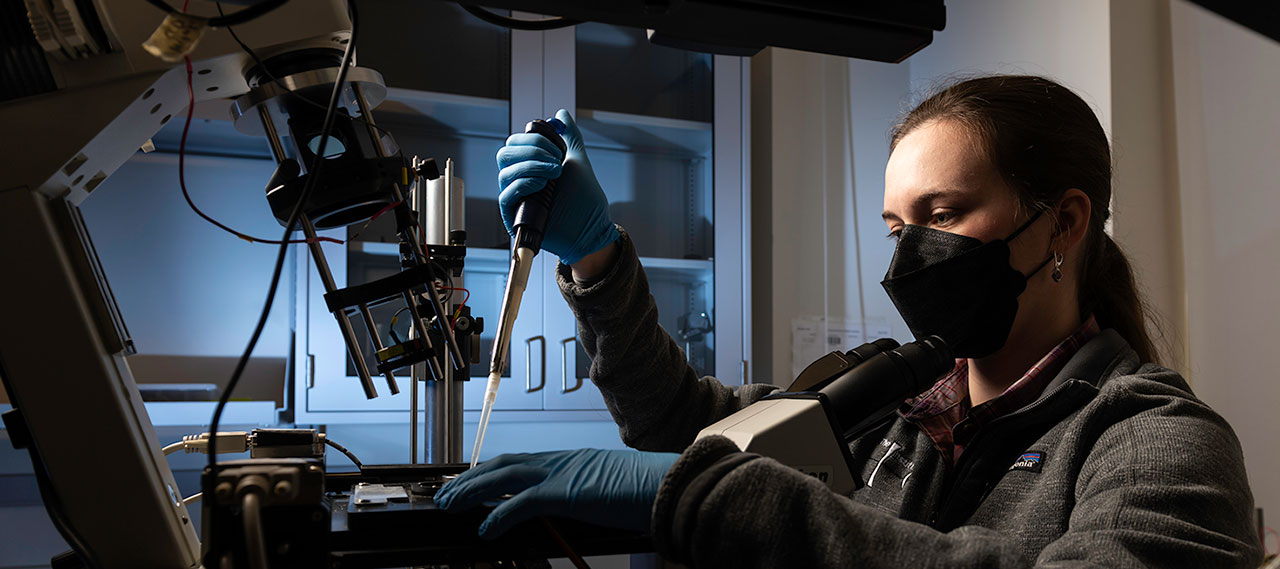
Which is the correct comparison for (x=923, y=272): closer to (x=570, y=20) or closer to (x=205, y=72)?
(x=570, y=20)

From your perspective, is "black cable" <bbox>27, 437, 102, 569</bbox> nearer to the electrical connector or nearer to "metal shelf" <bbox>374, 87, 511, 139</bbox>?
the electrical connector

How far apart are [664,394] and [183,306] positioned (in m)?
1.78

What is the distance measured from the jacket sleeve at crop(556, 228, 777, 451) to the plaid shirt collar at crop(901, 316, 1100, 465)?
9.9 inches

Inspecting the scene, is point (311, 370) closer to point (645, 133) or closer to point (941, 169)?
point (645, 133)

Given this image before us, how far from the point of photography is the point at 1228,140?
5.96 feet

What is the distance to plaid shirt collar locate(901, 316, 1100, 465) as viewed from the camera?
103cm

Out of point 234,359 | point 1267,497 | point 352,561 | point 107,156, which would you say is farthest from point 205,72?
point 1267,497

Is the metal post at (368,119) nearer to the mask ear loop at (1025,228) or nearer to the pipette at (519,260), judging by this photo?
the pipette at (519,260)

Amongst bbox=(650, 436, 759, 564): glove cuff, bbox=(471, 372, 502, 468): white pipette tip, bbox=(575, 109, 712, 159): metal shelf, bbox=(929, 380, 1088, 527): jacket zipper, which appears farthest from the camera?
bbox=(575, 109, 712, 159): metal shelf

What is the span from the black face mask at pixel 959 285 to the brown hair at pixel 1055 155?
Result: 0.22 ft

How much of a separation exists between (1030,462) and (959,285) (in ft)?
0.80

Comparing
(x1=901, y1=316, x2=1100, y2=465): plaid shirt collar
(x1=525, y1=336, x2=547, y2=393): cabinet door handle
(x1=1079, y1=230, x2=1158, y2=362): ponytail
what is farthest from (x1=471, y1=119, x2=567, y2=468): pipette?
(x1=525, y1=336, x2=547, y2=393): cabinet door handle

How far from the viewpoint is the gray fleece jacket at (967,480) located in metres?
0.61

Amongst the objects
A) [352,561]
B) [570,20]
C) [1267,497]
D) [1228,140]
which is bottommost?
[1267,497]
